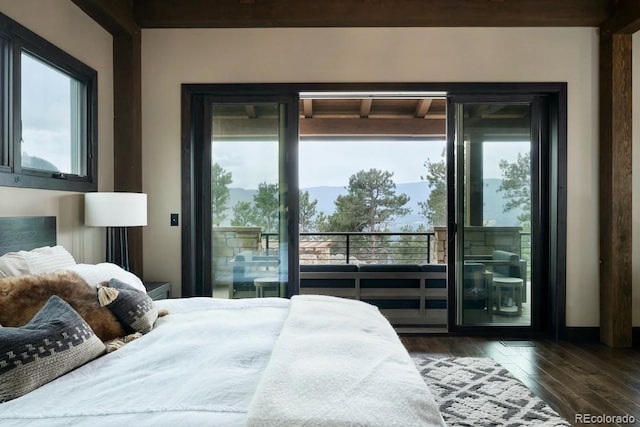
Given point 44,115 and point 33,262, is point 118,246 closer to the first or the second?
point 44,115

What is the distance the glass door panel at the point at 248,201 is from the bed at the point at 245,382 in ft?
6.69

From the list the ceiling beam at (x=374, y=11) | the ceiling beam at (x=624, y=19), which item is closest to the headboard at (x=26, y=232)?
the ceiling beam at (x=374, y=11)

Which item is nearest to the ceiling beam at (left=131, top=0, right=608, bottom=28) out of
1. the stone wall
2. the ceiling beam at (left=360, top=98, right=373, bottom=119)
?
the stone wall

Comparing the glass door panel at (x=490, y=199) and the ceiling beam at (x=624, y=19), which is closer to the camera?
the ceiling beam at (x=624, y=19)

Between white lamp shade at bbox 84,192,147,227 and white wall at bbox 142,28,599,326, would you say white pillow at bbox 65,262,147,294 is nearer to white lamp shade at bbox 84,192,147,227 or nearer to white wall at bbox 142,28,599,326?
white lamp shade at bbox 84,192,147,227

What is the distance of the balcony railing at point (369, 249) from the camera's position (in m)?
7.90

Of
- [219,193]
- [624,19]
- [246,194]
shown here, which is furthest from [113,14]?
[624,19]

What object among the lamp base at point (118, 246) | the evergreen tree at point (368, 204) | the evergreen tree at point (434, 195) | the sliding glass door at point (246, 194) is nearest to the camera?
the lamp base at point (118, 246)

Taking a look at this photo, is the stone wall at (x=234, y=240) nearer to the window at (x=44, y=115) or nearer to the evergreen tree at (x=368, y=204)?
the window at (x=44, y=115)

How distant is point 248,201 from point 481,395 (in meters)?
2.46

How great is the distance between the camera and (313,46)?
392 cm

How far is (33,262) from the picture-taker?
220cm

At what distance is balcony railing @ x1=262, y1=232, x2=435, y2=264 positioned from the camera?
7.90 metres

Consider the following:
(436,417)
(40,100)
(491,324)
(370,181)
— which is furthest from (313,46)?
(370,181)
